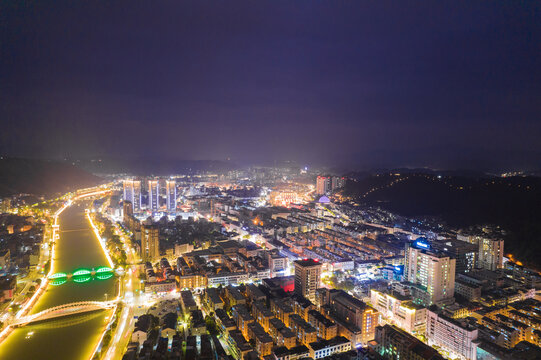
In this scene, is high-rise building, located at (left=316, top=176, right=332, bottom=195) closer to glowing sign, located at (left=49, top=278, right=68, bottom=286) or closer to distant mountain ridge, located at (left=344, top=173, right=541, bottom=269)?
distant mountain ridge, located at (left=344, top=173, right=541, bottom=269)

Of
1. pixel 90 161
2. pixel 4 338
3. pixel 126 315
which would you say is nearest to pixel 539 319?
pixel 126 315

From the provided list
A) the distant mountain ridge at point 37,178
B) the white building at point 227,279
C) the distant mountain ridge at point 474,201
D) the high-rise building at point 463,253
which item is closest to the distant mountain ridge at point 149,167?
the distant mountain ridge at point 37,178

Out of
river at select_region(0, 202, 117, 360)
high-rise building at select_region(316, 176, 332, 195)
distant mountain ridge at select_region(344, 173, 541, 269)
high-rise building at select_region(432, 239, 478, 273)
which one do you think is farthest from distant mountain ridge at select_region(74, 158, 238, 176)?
high-rise building at select_region(432, 239, 478, 273)

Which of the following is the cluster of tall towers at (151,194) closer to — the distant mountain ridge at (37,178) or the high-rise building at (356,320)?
the distant mountain ridge at (37,178)

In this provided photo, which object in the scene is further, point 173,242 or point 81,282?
point 173,242

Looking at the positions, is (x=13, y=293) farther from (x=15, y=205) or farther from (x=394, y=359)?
(x=15, y=205)

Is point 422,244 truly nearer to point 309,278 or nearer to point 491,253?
point 309,278

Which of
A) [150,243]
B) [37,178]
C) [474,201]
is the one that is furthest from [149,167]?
[474,201]
